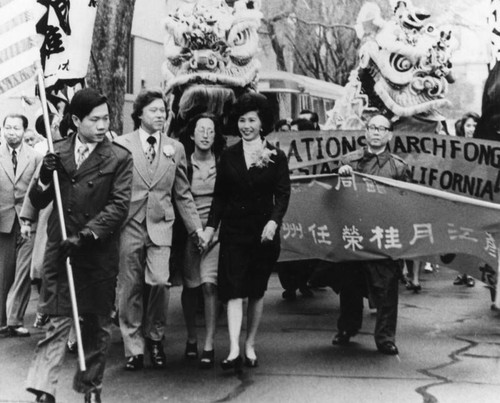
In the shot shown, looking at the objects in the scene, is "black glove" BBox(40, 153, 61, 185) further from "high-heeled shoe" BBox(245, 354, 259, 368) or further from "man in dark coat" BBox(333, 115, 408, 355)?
"man in dark coat" BBox(333, 115, 408, 355)

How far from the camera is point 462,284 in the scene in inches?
498

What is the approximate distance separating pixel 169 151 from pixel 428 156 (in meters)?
2.53

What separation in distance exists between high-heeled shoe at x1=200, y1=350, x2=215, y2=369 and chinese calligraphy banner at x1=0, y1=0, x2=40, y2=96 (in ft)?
7.89

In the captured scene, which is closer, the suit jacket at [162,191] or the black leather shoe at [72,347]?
the suit jacket at [162,191]

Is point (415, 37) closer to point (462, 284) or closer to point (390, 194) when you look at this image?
point (462, 284)

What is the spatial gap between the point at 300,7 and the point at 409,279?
18962 mm

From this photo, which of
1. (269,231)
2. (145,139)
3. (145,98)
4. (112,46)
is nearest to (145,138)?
(145,139)

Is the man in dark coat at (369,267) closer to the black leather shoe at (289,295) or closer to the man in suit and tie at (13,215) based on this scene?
the black leather shoe at (289,295)

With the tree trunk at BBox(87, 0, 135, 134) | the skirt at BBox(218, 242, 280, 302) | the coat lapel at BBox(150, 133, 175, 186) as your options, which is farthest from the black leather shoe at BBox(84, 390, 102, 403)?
the tree trunk at BBox(87, 0, 135, 134)

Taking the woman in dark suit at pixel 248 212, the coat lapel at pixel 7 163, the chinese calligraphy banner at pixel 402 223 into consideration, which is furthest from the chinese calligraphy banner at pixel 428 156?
the coat lapel at pixel 7 163

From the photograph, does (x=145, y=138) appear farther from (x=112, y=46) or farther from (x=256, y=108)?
(x=112, y=46)

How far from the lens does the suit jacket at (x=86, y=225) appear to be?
245 inches

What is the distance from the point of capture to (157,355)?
765cm

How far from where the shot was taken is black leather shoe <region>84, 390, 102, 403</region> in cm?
618
